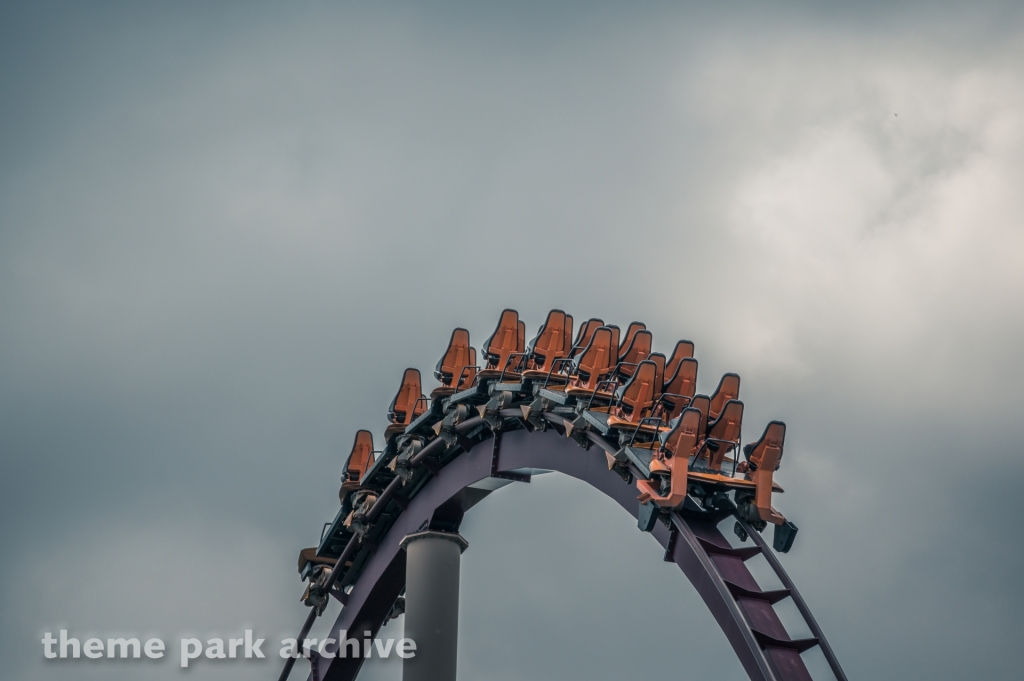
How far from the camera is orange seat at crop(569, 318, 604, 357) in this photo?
19.7 m

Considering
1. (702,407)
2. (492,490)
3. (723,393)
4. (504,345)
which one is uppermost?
(504,345)

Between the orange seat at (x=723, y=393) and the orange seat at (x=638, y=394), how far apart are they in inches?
36.0

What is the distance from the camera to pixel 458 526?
914 inches

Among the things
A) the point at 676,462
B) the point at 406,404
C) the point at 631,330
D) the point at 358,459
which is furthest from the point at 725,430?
the point at 358,459

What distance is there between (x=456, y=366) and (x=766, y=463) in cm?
793

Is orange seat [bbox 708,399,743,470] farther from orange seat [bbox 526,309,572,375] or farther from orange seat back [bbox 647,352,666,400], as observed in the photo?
orange seat [bbox 526,309,572,375]

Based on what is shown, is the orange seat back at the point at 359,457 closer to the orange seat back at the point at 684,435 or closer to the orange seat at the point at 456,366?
the orange seat at the point at 456,366

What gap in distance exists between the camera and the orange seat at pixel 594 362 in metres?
18.3

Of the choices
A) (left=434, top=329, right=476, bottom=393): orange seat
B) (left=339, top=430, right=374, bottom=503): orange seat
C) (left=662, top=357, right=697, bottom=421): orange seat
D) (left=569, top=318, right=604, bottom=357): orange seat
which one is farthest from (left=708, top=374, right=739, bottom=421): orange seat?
(left=339, top=430, right=374, bottom=503): orange seat

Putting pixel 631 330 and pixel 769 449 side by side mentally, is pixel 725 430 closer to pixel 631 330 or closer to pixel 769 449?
pixel 769 449

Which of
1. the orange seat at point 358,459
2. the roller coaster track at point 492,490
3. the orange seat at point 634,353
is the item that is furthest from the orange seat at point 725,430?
the orange seat at point 358,459

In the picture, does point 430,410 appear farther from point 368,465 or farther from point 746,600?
point 746,600

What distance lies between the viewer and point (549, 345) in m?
19.7

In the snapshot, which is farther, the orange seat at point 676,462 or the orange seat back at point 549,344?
the orange seat back at point 549,344
